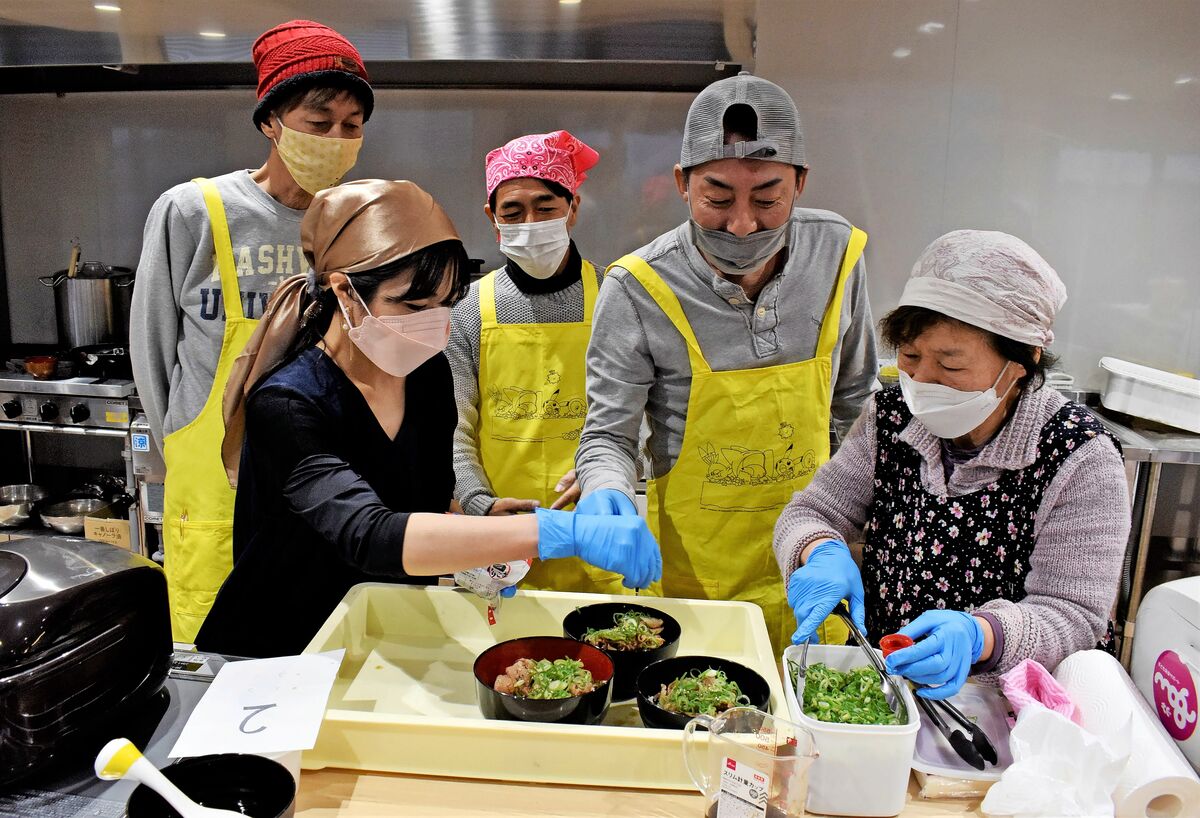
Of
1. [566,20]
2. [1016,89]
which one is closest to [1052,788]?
[566,20]

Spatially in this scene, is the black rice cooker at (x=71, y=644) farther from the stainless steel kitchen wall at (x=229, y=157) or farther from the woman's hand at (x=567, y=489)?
the stainless steel kitchen wall at (x=229, y=157)

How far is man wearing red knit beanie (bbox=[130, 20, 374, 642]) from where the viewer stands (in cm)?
221

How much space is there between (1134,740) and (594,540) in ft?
2.61

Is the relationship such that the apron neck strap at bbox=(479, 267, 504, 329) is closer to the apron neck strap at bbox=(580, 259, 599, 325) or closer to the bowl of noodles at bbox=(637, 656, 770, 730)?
the apron neck strap at bbox=(580, 259, 599, 325)

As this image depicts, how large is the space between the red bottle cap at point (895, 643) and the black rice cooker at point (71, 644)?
3.59ft

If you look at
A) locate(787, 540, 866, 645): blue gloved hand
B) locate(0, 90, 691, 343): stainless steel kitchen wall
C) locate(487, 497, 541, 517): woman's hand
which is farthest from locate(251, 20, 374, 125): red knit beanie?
locate(0, 90, 691, 343): stainless steel kitchen wall

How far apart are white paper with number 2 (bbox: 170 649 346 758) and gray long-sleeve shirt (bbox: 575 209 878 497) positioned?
2.53ft

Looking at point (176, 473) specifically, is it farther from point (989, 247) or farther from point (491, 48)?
point (989, 247)

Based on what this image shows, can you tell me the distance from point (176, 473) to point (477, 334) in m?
0.95

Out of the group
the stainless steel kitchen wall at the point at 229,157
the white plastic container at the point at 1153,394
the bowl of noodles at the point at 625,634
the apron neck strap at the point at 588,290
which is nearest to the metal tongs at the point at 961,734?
the bowl of noodles at the point at 625,634

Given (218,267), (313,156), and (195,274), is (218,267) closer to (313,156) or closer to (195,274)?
(195,274)

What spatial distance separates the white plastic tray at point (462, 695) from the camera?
1.17 metres

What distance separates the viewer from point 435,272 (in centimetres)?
156

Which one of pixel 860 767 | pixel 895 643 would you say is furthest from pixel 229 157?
pixel 860 767
